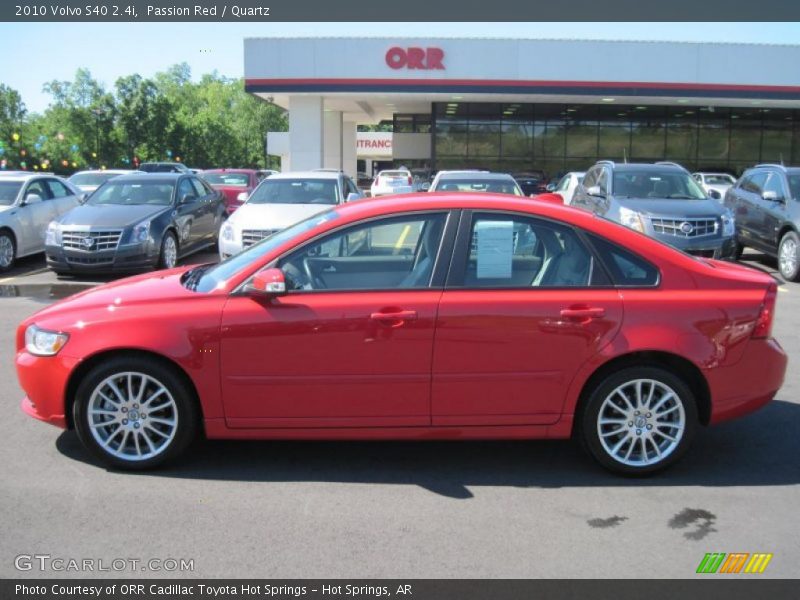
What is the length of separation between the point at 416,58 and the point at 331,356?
2686cm

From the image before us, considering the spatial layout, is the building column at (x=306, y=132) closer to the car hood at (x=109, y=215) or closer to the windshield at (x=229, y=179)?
the windshield at (x=229, y=179)

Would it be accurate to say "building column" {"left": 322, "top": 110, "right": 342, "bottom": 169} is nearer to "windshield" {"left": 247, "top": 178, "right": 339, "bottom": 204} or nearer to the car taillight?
"windshield" {"left": 247, "top": 178, "right": 339, "bottom": 204}

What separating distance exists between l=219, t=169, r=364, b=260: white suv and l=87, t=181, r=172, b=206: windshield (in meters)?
1.75

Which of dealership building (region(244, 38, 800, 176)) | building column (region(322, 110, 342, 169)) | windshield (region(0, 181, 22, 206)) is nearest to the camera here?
windshield (region(0, 181, 22, 206))

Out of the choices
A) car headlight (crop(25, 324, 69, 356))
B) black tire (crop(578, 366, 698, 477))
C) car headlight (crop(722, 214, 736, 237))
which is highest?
car headlight (crop(722, 214, 736, 237))

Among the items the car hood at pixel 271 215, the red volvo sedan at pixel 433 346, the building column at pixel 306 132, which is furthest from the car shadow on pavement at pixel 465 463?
the building column at pixel 306 132

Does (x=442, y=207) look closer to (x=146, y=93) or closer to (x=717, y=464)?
(x=717, y=464)

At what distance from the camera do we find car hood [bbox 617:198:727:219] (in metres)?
11.6

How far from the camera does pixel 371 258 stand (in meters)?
4.78

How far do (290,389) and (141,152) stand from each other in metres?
57.5

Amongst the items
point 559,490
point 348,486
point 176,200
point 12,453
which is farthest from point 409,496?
point 176,200

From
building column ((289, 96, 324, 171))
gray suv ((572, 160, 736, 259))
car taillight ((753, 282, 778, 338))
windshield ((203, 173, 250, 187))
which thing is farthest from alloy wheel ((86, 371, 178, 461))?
building column ((289, 96, 324, 171))

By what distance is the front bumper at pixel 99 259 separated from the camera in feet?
37.4
